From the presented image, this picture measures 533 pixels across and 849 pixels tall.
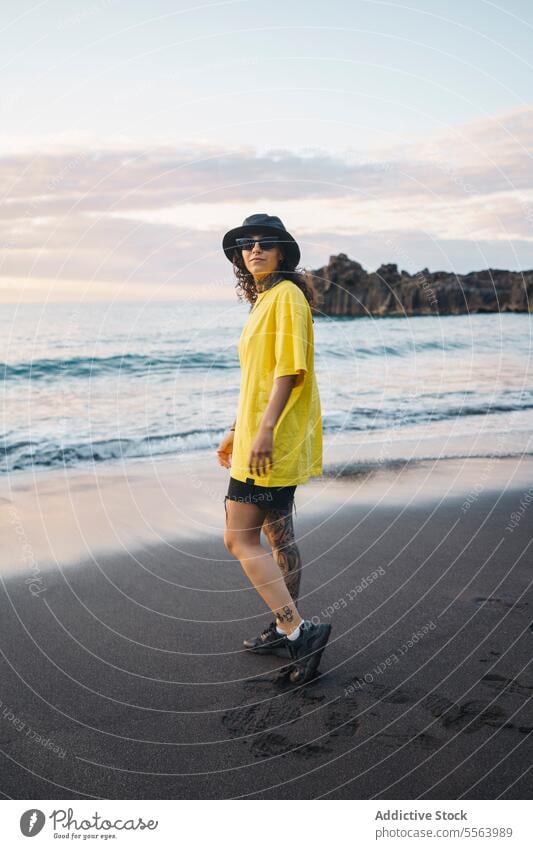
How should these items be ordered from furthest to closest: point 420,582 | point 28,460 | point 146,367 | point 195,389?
point 146,367 < point 195,389 < point 28,460 < point 420,582

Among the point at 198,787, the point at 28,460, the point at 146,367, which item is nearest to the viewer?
the point at 198,787

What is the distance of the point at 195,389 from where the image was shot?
1603 centimetres

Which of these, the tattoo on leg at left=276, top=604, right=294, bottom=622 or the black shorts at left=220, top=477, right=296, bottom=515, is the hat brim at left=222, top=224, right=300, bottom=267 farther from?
the tattoo on leg at left=276, top=604, right=294, bottom=622

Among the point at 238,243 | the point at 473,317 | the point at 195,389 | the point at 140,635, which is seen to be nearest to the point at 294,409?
the point at 238,243

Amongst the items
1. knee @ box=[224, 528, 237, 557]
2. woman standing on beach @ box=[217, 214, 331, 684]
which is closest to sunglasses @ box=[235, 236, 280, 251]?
woman standing on beach @ box=[217, 214, 331, 684]

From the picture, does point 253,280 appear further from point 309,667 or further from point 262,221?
point 309,667

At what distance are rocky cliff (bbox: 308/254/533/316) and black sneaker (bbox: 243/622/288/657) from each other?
22906 mm

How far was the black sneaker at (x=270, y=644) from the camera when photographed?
4.34m

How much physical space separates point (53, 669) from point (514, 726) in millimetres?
2225

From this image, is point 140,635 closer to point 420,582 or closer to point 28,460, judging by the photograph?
point 420,582

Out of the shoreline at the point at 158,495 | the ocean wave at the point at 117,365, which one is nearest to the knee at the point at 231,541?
the shoreline at the point at 158,495

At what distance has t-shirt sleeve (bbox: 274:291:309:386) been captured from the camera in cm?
375

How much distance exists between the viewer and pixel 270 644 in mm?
4352

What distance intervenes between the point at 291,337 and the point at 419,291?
32.5 meters
